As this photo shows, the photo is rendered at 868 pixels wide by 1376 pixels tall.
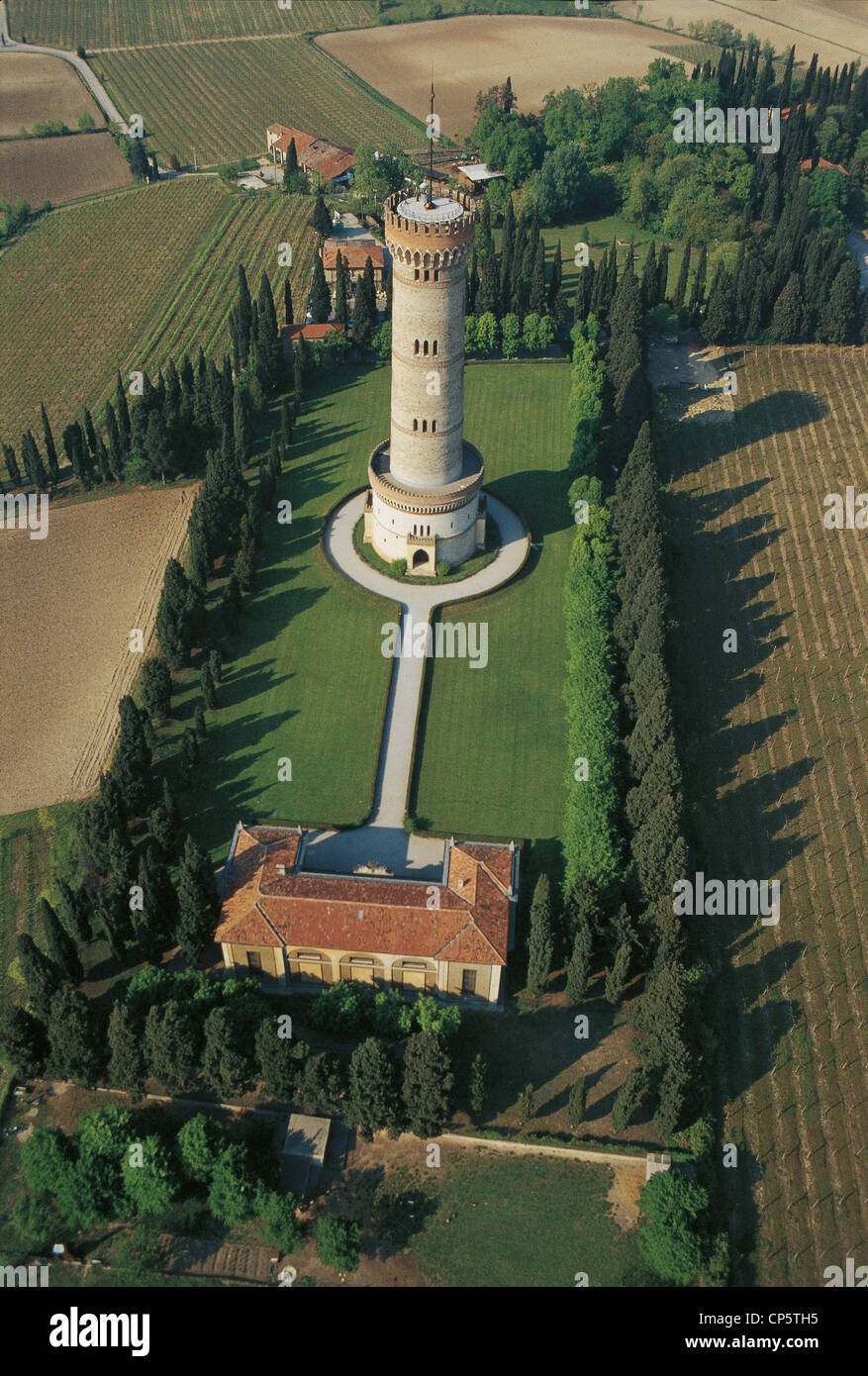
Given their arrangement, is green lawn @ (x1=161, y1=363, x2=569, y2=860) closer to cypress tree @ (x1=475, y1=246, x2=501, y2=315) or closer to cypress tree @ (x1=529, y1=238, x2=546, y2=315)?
cypress tree @ (x1=475, y1=246, x2=501, y2=315)

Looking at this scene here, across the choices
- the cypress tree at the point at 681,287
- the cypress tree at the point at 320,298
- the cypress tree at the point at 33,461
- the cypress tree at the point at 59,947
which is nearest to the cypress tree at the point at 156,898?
the cypress tree at the point at 59,947

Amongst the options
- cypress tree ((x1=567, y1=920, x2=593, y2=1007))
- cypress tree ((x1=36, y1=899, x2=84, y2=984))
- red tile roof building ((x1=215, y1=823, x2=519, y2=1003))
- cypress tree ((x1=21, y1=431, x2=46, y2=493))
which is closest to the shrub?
red tile roof building ((x1=215, y1=823, x2=519, y2=1003))

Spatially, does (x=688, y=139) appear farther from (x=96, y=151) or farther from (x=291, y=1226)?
(x=291, y=1226)

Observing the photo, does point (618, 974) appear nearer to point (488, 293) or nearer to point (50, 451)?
point (50, 451)

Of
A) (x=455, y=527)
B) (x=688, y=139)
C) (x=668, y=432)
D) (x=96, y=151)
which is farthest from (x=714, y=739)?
(x=96, y=151)

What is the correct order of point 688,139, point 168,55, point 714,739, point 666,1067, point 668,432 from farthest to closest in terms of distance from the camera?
1. point 168,55
2. point 688,139
3. point 668,432
4. point 714,739
5. point 666,1067

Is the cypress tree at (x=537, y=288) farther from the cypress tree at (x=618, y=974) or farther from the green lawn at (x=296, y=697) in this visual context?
the cypress tree at (x=618, y=974)
